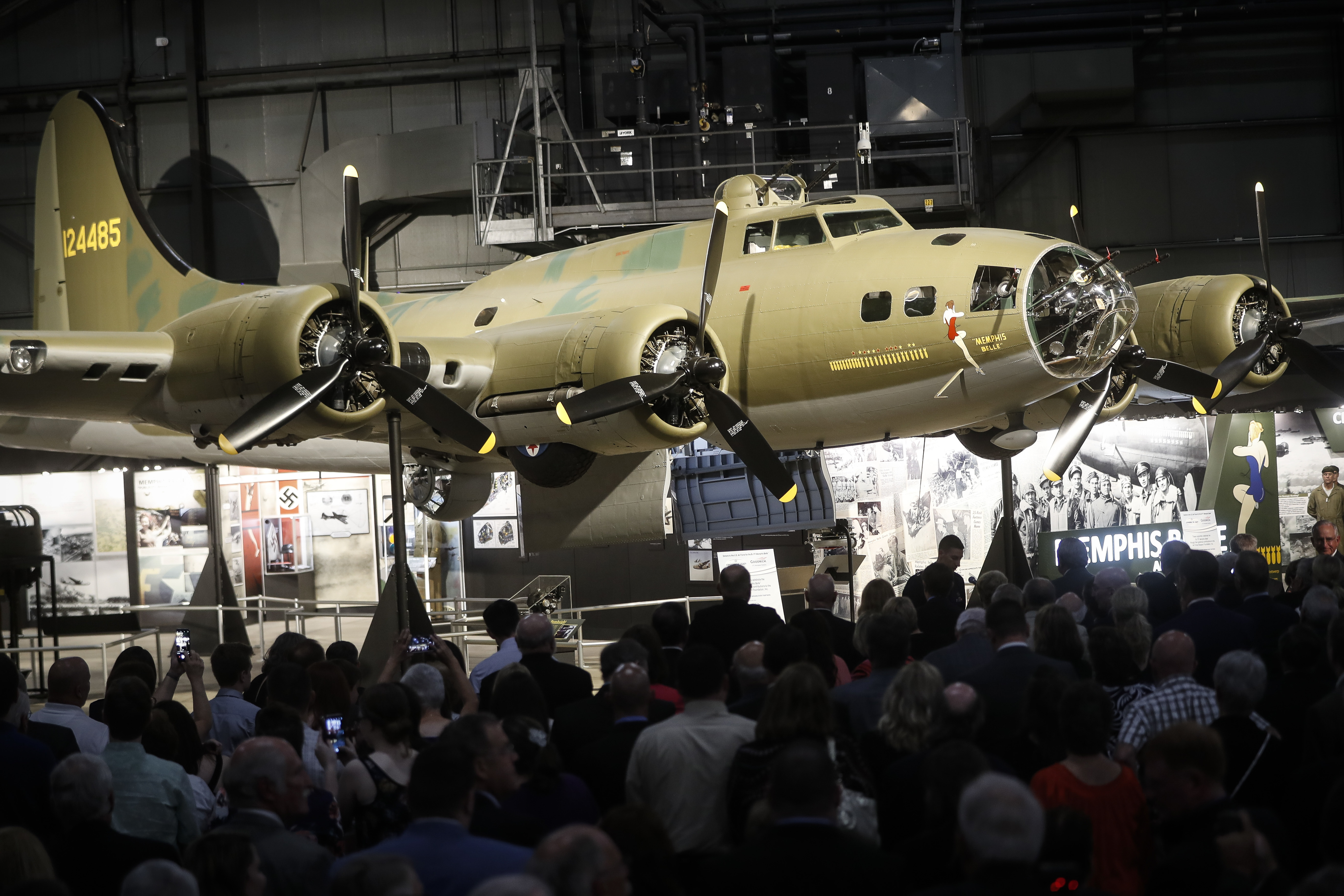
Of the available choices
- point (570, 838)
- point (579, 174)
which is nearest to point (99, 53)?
point (579, 174)

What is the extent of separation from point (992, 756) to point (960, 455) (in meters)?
13.6

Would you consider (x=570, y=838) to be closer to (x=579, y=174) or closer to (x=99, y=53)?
(x=579, y=174)

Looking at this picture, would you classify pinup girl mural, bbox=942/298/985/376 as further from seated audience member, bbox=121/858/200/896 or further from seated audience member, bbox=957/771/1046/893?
seated audience member, bbox=121/858/200/896

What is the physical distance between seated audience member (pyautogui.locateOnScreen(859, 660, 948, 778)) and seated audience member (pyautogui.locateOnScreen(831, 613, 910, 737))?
0.43 metres

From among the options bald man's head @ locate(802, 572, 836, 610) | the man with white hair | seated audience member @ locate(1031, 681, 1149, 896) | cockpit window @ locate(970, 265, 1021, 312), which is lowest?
seated audience member @ locate(1031, 681, 1149, 896)

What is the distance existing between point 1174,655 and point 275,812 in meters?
3.94

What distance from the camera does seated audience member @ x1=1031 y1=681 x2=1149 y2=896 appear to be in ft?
14.5

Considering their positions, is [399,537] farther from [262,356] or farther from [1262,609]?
[1262,609]

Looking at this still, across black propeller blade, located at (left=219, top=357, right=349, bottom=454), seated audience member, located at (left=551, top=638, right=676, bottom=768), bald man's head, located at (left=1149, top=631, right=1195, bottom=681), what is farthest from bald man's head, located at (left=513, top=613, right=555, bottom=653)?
black propeller blade, located at (left=219, top=357, right=349, bottom=454)

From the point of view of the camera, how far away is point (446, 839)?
3.92 meters

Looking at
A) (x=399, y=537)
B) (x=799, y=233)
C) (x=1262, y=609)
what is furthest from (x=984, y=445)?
(x=399, y=537)

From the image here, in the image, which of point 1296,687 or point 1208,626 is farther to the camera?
point 1208,626

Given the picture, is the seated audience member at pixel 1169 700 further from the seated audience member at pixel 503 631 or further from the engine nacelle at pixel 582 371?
the engine nacelle at pixel 582 371

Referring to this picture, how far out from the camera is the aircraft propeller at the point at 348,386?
1106 cm
